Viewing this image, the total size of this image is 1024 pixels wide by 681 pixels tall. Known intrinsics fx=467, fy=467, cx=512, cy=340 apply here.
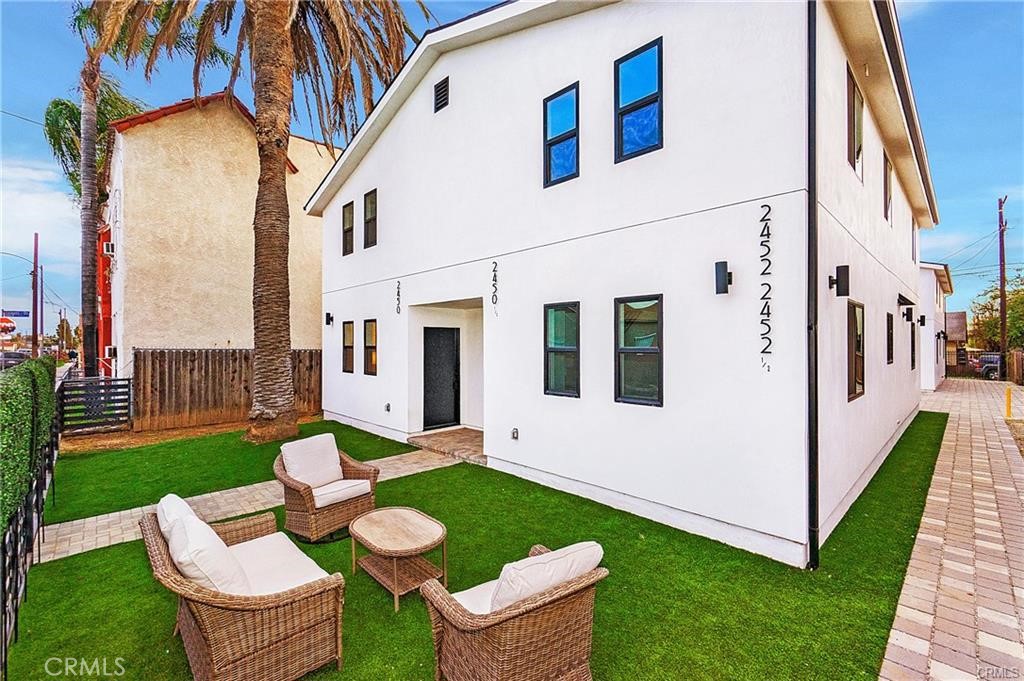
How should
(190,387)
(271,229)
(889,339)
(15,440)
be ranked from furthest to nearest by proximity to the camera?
(190,387) < (271,229) < (889,339) < (15,440)

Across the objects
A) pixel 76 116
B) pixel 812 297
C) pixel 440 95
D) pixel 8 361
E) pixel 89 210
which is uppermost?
pixel 76 116

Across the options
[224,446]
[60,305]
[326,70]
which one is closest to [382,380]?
[224,446]

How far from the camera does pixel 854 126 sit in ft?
20.1

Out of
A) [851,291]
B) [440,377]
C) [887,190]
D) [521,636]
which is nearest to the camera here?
[521,636]

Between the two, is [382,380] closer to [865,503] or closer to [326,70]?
[326,70]

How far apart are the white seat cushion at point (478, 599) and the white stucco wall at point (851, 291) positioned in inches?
143

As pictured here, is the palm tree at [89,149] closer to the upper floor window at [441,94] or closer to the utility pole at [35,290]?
the utility pole at [35,290]

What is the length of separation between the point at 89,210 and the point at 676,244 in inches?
680

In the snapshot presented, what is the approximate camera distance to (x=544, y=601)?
8.20ft

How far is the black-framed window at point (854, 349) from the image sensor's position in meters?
5.72

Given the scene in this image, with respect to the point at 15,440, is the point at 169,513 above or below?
A: below

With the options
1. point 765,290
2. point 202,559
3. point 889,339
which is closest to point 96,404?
point 202,559

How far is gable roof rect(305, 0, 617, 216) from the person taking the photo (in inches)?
267

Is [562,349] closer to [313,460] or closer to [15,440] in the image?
[313,460]
